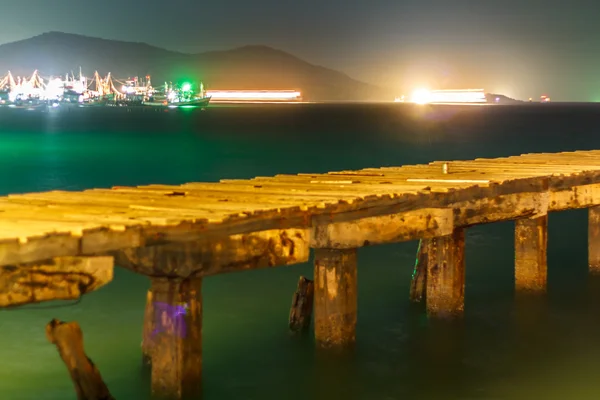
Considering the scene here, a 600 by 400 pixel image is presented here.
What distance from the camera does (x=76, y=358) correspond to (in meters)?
8.70

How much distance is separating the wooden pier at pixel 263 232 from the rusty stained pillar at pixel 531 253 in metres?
0.02

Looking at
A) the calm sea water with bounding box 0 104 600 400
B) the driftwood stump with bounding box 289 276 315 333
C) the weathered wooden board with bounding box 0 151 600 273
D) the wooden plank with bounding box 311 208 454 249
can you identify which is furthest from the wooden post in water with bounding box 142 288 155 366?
the driftwood stump with bounding box 289 276 315 333

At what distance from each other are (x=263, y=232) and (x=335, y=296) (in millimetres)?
1852

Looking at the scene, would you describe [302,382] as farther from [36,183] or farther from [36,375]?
[36,183]

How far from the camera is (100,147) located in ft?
198

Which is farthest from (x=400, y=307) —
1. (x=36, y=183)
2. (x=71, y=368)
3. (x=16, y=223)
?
(x=36, y=183)

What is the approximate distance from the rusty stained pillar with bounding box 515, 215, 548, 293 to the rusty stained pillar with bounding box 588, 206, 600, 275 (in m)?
1.69

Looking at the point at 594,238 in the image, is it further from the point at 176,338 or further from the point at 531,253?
the point at 176,338

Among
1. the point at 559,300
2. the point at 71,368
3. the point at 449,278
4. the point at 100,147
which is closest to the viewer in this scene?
the point at 71,368

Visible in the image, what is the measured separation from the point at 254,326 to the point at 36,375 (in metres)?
2.95

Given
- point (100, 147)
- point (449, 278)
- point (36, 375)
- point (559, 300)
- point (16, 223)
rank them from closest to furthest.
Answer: point (16, 223) < point (36, 375) < point (449, 278) < point (559, 300) < point (100, 147)

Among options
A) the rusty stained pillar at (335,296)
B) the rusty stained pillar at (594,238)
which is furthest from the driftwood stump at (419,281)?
the rusty stained pillar at (594,238)

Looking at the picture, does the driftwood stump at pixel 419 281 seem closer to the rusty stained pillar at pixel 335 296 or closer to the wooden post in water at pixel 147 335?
the rusty stained pillar at pixel 335 296

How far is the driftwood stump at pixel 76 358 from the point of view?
8641 millimetres
